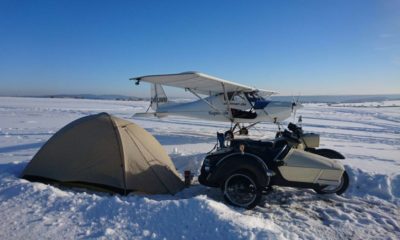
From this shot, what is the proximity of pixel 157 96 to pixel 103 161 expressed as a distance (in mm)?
10817

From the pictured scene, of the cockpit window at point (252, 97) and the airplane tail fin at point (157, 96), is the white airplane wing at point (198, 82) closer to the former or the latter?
the cockpit window at point (252, 97)

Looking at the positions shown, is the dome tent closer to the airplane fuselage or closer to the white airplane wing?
the white airplane wing

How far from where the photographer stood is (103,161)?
557cm

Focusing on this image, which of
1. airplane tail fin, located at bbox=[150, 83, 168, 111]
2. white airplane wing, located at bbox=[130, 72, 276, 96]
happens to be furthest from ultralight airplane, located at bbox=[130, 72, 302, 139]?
airplane tail fin, located at bbox=[150, 83, 168, 111]

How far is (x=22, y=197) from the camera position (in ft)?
14.7

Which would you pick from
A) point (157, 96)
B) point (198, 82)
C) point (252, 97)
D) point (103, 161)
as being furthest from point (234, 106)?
point (103, 161)

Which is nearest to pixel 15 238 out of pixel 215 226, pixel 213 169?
pixel 215 226

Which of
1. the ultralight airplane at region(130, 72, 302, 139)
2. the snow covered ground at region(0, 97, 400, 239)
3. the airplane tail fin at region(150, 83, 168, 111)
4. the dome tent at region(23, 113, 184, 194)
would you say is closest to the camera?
the snow covered ground at region(0, 97, 400, 239)

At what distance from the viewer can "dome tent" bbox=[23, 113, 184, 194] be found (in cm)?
548

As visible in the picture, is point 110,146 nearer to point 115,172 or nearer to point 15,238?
point 115,172

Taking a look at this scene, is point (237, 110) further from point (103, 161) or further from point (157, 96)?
point (103, 161)

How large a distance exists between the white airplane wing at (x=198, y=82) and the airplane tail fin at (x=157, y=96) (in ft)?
7.69

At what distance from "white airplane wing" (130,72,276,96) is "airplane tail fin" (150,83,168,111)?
7.69 feet

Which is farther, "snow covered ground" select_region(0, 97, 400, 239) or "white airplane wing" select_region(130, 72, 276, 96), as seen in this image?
"white airplane wing" select_region(130, 72, 276, 96)
